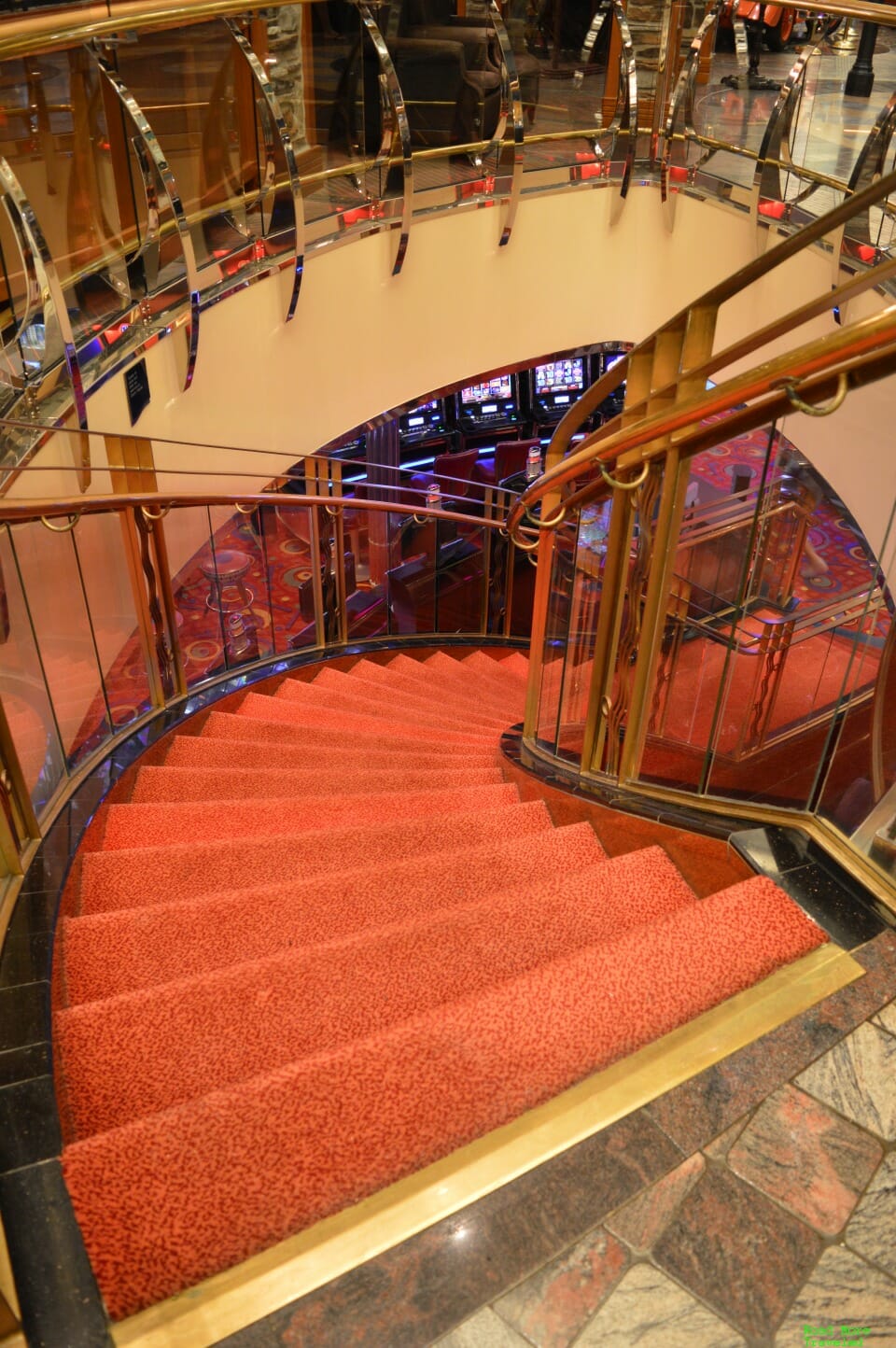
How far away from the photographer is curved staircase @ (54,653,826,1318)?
1.25 meters

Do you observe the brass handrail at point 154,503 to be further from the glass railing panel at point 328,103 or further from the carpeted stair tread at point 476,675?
the glass railing panel at point 328,103

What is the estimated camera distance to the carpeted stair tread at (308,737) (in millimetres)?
3705

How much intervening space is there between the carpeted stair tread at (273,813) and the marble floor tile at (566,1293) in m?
1.47

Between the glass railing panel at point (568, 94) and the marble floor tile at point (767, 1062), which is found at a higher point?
the glass railing panel at point (568, 94)

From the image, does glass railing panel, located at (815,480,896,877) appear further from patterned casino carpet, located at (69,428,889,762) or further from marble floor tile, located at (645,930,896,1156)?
marble floor tile, located at (645,930,896,1156)

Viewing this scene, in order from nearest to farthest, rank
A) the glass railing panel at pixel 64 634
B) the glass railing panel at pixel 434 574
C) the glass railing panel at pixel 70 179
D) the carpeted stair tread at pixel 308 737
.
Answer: the glass railing panel at pixel 64 634, the glass railing panel at pixel 70 179, the carpeted stair tread at pixel 308 737, the glass railing panel at pixel 434 574

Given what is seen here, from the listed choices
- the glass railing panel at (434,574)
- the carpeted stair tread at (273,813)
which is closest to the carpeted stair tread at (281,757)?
the carpeted stair tread at (273,813)

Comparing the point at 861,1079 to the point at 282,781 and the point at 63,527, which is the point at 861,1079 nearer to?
the point at 282,781

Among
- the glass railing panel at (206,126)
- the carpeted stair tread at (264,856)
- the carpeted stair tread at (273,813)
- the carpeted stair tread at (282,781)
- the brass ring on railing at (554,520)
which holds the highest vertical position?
the glass railing panel at (206,126)

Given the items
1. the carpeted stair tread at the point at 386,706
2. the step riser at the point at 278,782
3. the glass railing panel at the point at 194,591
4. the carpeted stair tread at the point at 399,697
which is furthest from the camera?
the carpeted stair tread at the point at 399,697

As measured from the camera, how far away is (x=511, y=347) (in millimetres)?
6461

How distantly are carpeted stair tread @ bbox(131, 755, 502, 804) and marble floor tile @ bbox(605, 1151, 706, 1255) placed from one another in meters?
1.90

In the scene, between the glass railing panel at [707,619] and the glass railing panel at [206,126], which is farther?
the glass railing panel at [206,126]

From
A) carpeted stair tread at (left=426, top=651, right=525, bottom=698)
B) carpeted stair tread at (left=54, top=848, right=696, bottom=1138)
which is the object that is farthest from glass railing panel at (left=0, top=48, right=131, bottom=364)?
carpeted stair tread at (left=54, top=848, right=696, bottom=1138)
